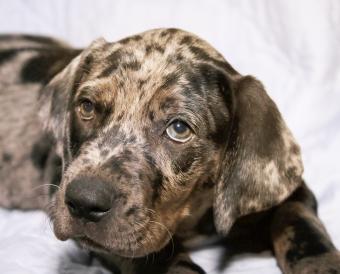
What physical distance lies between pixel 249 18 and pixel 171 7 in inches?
23.2

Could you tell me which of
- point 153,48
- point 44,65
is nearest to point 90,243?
point 153,48

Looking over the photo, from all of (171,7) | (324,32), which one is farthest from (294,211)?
(171,7)

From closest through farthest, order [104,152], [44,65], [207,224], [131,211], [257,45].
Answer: [131,211]
[104,152]
[207,224]
[44,65]
[257,45]

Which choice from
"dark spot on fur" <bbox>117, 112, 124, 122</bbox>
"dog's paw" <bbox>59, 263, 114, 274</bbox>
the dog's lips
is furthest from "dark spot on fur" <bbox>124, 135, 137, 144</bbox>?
"dog's paw" <bbox>59, 263, 114, 274</bbox>

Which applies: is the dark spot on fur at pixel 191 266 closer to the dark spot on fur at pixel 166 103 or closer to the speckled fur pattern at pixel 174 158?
the speckled fur pattern at pixel 174 158

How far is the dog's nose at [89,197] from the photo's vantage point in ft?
8.85

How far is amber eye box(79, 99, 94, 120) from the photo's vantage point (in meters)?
3.21

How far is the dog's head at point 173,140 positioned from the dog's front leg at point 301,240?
0.95 feet

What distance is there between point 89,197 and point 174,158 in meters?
0.53

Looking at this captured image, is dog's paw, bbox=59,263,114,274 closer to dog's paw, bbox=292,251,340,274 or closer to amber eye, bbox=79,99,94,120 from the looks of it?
amber eye, bbox=79,99,94,120

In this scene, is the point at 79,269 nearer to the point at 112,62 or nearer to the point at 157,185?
the point at 157,185

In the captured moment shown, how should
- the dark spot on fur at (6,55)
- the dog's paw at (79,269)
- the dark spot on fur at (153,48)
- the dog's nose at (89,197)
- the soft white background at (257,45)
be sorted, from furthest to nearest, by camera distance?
the dark spot on fur at (6,55) < the soft white background at (257,45) < the dog's paw at (79,269) < the dark spot on fur at (153,48) < the dog's nose at (89,197)

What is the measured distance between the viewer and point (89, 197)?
2.69m

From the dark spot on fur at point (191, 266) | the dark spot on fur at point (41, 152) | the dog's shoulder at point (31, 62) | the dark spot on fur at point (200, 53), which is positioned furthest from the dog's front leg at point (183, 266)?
the dog's shoulder at point (31, 62)
